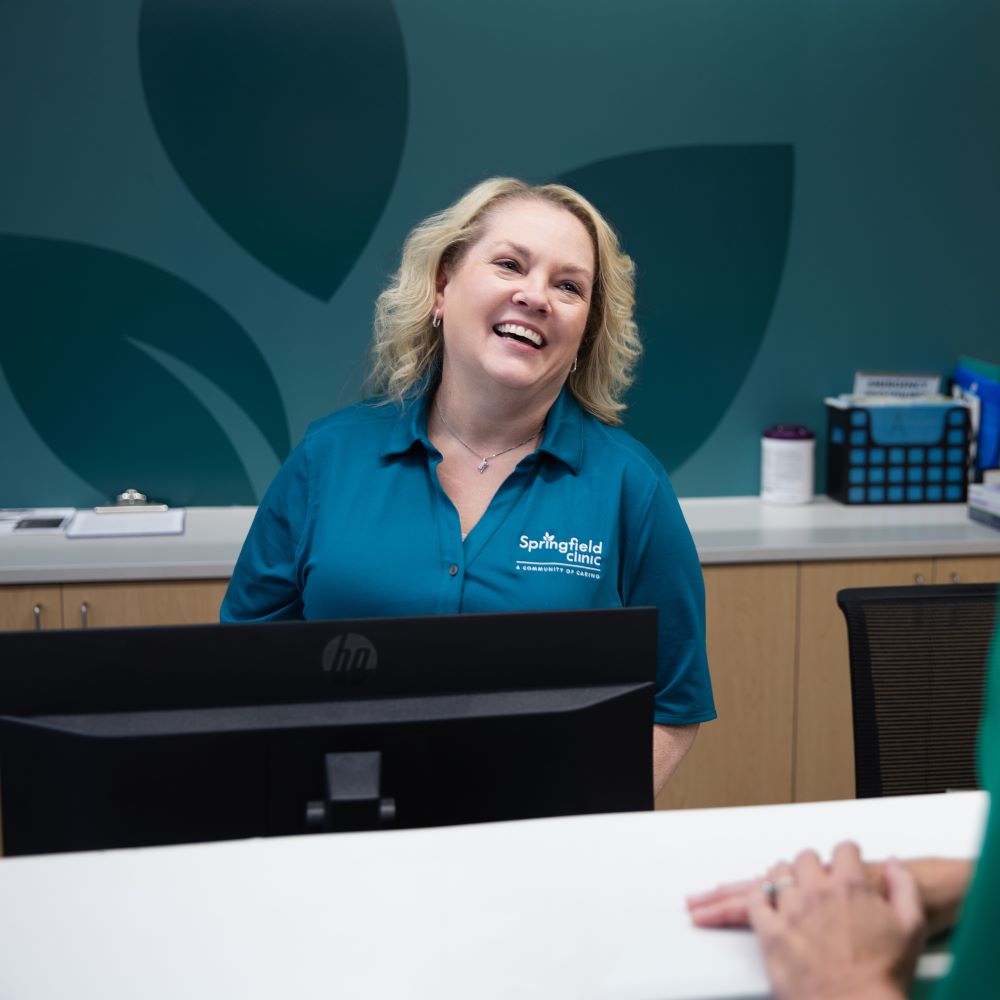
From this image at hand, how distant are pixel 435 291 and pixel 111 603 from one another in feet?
4.11

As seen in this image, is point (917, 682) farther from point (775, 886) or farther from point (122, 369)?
point (122, 369)

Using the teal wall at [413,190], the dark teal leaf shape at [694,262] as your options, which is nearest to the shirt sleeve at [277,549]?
the teal wall at [413,190]

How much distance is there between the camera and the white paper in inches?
120

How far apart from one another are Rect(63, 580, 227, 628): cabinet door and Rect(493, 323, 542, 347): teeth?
4.06 ft

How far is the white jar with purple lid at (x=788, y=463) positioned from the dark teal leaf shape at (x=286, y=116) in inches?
51.0

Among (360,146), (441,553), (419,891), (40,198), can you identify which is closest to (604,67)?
(360,146)

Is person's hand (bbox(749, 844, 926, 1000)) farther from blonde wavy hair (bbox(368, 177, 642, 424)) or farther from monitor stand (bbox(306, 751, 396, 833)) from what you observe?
blonde wavy hair (bbox(368, 177, 642, 424))

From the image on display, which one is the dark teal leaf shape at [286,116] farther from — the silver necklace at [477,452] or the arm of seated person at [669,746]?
the arm of seated person at [669,746]

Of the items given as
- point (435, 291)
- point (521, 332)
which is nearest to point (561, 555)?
point (521, 332)

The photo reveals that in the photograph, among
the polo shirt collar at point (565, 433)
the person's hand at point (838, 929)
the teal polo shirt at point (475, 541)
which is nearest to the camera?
the person's hand at point (838, 929)

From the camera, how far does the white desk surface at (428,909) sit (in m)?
0.81

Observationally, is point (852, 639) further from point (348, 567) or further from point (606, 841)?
point (606, 841)

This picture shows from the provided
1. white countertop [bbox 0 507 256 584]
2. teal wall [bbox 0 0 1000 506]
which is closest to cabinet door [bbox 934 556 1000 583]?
teal wall [bbox 0 0 1000 506]

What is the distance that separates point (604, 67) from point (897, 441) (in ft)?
4.39
